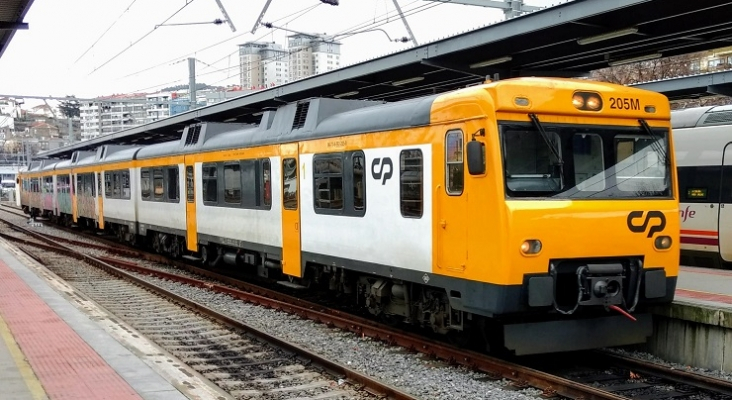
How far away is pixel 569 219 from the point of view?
277 inches

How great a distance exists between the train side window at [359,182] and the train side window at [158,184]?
9.67 metres

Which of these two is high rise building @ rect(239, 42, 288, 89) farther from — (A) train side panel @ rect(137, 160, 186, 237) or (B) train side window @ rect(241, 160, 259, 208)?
(B) train side window @ rect(241, 160, 259, 208)

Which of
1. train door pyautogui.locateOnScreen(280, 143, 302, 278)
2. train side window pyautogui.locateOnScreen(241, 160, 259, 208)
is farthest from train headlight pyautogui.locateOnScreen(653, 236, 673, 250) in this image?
train side window pyautogui.locateOnScreen(241, 160, 259, 208)

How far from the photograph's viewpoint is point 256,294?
13109mm

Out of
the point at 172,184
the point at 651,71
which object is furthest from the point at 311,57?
the point at 651,71

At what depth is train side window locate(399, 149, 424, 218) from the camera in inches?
320

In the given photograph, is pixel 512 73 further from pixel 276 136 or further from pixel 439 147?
pixel 439 147

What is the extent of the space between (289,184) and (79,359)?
489cm

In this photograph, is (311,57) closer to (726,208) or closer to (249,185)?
(249,185)

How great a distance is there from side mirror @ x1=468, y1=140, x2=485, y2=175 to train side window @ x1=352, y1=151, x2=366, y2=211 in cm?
246

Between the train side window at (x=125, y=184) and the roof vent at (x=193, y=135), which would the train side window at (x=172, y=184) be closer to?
the roof vent at (x=193, y=135)

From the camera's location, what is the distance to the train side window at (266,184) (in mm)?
12016

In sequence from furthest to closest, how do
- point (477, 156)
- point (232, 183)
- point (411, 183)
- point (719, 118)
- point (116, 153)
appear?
1. point (116, 153)
2. point (232, 183)
3. point (719, 118)
4. point (411, 183)
5. point (477, 156)

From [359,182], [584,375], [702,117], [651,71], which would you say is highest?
[651,71]
